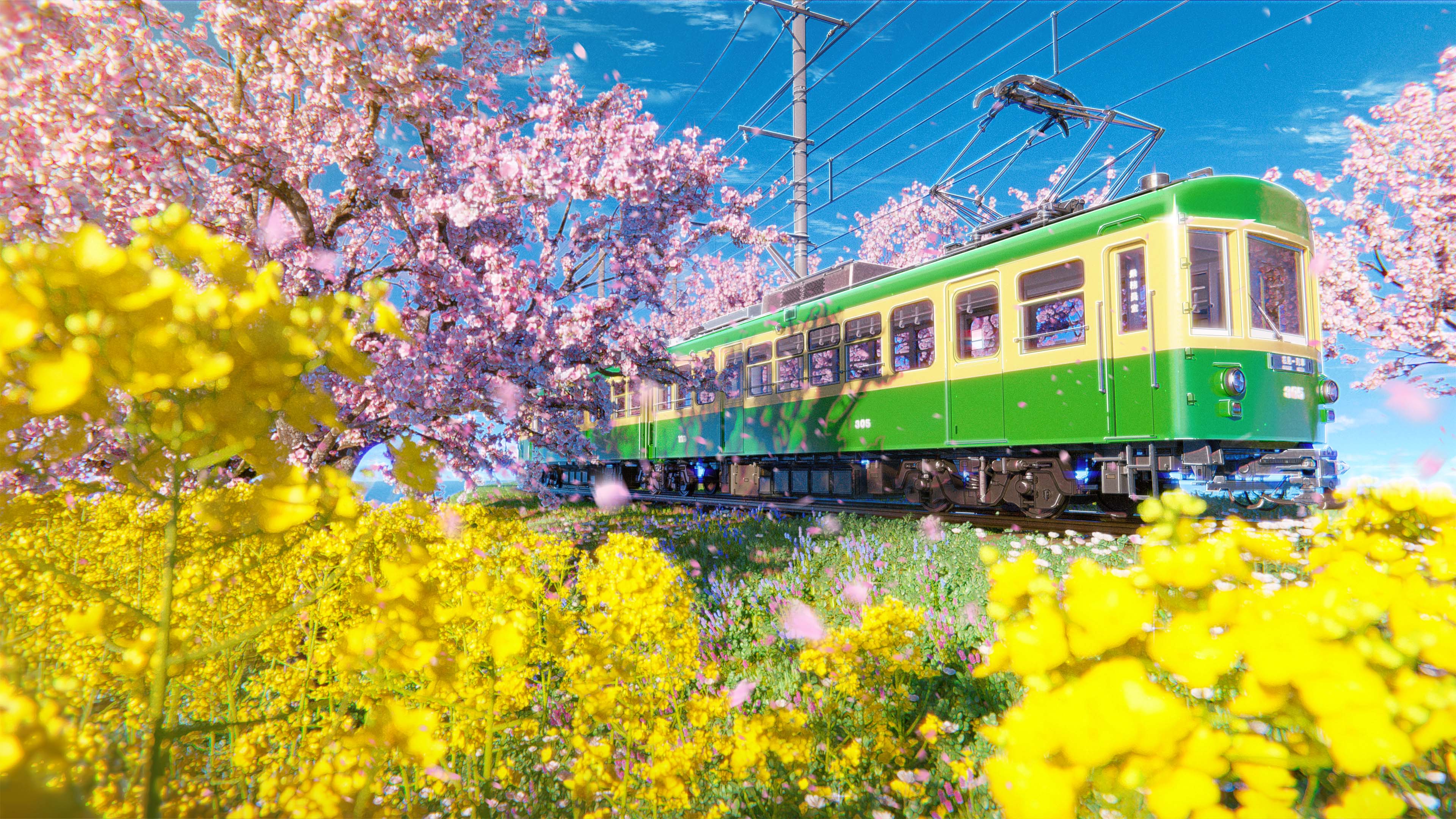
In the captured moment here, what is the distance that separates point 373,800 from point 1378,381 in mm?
18670

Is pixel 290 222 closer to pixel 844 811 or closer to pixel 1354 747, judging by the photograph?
pixel 844 811

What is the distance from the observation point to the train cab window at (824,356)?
991 centimetres

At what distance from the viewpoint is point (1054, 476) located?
755cm

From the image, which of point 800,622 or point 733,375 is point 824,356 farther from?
point 800,622

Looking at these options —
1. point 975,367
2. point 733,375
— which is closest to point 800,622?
point 975,367

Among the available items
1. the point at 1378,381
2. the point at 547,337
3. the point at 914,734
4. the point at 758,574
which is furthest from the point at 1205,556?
the point at 1378,381

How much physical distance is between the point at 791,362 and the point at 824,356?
73 cm

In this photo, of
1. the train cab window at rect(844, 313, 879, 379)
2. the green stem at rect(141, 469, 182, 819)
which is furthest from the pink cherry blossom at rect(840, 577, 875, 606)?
the train cab window at rect(844, 313, 879, 379)

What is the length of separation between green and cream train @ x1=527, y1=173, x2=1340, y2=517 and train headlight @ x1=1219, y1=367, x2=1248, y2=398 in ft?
0.05

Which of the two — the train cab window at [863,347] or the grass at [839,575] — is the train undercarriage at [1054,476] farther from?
the train cab window at [863,347]

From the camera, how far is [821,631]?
13.3 feet

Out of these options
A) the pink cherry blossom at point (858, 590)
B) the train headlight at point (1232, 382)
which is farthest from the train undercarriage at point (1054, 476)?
the pink cherry blossom at point (858, 590)

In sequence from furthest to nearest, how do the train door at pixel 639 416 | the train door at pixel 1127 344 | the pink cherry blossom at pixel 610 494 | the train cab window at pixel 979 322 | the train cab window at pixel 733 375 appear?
1. the train door at pixel 639 416
2. the pink cherry blossom at pixel 610 494
3. the train cab window at pixel 733 375
4. the train cab window at pixel 979 322
5. the train door at pixel 1127 344

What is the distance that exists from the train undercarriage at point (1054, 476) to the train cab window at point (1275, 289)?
3.95 ft
